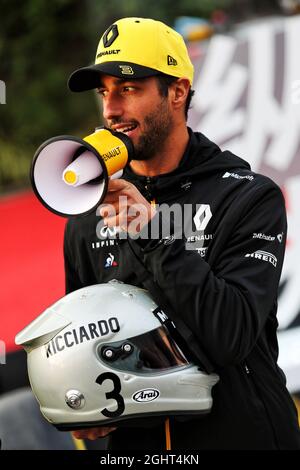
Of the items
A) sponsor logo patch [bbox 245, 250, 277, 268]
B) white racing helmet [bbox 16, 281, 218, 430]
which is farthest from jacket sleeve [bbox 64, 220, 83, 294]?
sponsor logo patch [bbox 245, 250, 277, 268]

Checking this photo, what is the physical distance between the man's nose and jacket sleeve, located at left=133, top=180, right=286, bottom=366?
1.41ft

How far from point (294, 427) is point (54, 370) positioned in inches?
27.8

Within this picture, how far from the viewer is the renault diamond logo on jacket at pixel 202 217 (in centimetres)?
236

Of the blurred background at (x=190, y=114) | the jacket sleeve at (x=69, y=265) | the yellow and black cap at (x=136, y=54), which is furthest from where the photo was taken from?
the blurred background at (x=190, y=114)

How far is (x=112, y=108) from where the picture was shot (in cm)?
239

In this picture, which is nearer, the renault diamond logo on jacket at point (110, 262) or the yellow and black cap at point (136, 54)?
the yellow and black cap at point (136, 54)

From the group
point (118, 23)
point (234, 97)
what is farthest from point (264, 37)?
point (118, 23)

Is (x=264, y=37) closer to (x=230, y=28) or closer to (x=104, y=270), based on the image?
(x=230, y=28)

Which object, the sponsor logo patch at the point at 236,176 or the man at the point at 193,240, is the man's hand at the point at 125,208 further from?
the sponsor logo patch at the point at 236,176

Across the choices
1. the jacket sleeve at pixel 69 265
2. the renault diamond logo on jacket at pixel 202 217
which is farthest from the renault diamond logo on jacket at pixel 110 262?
the renault diamond logo on jacket at pixel 202 217

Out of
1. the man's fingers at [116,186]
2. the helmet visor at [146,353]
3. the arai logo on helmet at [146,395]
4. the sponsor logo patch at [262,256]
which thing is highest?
the man's fingers at [116,186]

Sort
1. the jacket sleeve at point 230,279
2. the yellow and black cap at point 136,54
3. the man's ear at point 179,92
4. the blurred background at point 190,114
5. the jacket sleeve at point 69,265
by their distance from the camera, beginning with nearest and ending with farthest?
the jacket sleeve at point 230,279 < the yellow and black cap at point 136,54 < the man's ear at point 179,92 < the jacket sleeve at point 69,265 < the blurred background at point 190,114

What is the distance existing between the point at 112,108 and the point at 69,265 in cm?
61

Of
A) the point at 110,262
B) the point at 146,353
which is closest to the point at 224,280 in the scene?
the point at 146,353
